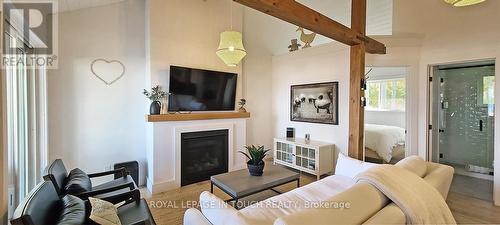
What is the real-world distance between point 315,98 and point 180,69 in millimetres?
2540

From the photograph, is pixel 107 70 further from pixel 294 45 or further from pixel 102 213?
pixel 294 45

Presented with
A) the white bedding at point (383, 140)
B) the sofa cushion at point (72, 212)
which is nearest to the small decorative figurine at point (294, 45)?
the white bedding at point (383, 140)

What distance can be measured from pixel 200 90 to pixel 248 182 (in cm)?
189

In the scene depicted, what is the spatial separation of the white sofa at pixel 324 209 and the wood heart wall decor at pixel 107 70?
9.19 feet

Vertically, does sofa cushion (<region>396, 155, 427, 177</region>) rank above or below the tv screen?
below

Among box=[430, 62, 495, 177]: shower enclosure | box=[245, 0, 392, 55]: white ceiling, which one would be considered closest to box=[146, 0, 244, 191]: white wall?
box=[245, 0, 392, 55]: white ceiling

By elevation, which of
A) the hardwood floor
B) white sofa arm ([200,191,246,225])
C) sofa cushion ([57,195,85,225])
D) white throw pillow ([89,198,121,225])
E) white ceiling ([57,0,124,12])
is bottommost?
the hardwood floor

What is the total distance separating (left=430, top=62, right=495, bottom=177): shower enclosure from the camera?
4.11 metres

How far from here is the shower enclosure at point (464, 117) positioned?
411cm

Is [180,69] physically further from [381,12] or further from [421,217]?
[381,12]

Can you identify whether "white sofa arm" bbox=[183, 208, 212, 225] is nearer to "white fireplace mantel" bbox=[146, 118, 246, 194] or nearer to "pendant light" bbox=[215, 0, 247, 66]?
"pendant light" bbox=[215, 0, 247, 66]

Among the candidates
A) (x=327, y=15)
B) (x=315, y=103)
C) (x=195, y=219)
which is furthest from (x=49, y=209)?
(x=327, y=15)

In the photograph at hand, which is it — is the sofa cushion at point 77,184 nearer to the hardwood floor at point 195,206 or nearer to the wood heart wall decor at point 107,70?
the hardwood floor at point 195,206

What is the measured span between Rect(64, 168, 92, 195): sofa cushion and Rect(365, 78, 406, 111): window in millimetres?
7134
